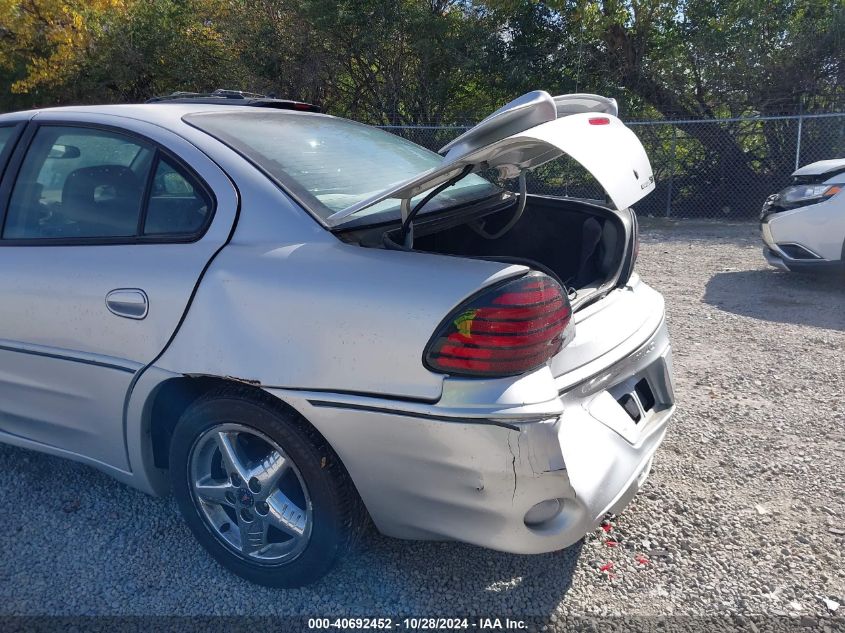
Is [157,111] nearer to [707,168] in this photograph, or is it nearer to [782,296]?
[782,296]

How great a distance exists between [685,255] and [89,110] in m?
7.49

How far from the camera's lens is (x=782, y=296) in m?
6.54

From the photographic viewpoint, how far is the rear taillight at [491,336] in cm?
209

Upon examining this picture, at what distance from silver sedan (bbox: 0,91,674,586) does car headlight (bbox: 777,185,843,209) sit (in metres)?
4.36

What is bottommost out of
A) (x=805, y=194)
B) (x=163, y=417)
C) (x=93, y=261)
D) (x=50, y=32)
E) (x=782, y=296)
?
(x=782, y=296)

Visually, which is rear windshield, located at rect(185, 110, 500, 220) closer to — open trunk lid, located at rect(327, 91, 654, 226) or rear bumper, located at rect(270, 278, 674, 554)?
open trunk lid, located at rect(327, 91, 654, 226)

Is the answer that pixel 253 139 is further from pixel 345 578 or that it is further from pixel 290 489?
pixel 345 578

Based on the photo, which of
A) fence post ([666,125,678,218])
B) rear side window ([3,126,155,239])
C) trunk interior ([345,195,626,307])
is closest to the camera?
rear side window ([3,126,155,239])

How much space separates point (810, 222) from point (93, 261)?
6.08 meters

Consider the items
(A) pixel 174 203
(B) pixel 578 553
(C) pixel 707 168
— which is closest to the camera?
(A) pixel 174 203

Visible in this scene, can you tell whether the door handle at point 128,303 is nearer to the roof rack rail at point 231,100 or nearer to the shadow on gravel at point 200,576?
the shadow on gravel at point 200,576

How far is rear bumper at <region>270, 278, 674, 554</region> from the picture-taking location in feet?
6.76

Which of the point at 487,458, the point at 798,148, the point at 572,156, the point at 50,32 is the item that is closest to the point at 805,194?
the point at 798,148

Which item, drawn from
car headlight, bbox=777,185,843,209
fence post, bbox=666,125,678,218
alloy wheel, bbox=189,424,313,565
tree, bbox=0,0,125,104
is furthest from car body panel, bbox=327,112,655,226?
tree, bbox=0,0,125,104
